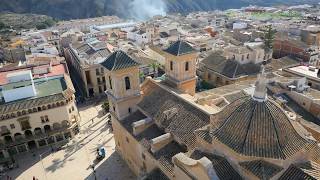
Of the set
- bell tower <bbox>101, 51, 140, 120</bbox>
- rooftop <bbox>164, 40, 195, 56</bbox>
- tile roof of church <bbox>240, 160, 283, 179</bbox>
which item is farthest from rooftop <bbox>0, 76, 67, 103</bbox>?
tile roof of church <bbox>240, 160, 283, 179</bbox>

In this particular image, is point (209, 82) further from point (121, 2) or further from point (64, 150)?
point (121, 2)

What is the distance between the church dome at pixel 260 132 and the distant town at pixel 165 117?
0.07 metres

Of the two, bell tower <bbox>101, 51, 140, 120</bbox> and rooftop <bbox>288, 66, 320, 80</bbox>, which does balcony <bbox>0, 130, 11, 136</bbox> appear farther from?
rooftop <bbox>288, 66, 320, 80</bbox>

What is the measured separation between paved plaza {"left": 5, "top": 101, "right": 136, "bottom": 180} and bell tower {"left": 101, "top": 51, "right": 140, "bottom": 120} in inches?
288

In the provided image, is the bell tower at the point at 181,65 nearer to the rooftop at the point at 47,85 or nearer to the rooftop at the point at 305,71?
the rooftop at the point at 47,85

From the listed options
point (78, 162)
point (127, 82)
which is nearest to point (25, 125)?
point (78, 162)

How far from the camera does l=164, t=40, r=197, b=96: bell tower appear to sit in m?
35.6

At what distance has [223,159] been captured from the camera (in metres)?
22.9

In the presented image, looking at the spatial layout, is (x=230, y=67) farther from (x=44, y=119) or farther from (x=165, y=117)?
(x=44, y=119)

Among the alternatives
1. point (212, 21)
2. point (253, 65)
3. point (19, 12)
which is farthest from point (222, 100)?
point (19, 12)

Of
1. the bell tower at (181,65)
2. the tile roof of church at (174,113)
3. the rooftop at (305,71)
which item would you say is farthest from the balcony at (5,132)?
the rooftop at (305,71)

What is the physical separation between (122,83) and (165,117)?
22.8ft

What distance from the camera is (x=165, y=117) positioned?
3142 cm

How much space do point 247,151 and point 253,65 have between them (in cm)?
4238
